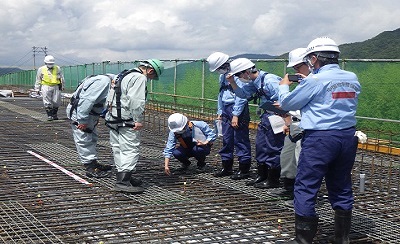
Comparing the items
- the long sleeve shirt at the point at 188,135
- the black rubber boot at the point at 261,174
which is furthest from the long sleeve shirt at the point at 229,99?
the black rubber boot at the point at 261,174

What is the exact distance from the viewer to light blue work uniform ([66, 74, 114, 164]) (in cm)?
579

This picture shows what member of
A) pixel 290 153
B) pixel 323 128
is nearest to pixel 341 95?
pixel 323 128


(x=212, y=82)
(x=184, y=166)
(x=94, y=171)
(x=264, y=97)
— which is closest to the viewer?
(x=264, y=97)

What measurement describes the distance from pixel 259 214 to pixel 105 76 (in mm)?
2548

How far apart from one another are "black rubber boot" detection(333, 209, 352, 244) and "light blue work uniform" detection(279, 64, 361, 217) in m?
0.26

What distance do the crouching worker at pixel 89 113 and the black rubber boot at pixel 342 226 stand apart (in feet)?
10.5

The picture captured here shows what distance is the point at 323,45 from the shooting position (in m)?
3.68

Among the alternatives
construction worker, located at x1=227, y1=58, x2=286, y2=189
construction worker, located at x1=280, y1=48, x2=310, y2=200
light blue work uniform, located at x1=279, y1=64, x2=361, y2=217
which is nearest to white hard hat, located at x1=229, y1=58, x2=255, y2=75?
construction worker, located at x1=227, y1=58, x2=286, y2=189

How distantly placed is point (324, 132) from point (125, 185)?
256cm

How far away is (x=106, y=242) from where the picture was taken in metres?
3.84

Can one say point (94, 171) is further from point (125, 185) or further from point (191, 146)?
point (191, 146)

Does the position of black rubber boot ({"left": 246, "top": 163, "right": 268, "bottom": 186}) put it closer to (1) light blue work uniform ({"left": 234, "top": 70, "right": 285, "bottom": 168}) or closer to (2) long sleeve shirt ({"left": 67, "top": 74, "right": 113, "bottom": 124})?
(1) light blue work uniform ({"left": 234, "top": 70, "right": 285, "bottom": 168})

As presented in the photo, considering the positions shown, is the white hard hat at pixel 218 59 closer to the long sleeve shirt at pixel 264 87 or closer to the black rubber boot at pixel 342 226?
the long sleeve shirt at pixel 264 87

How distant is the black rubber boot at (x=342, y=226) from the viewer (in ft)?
12.2
